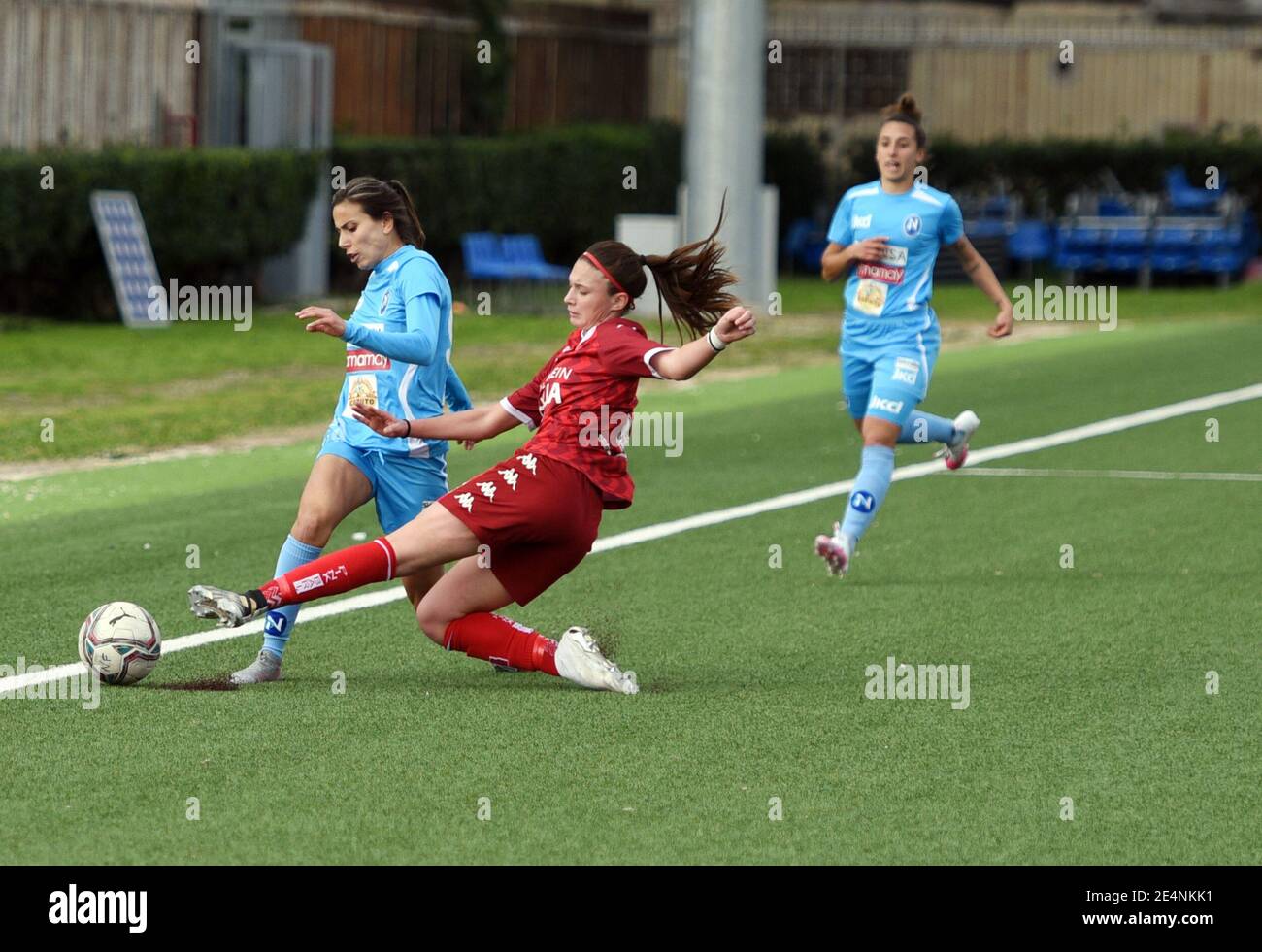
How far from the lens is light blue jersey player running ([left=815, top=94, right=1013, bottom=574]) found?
1046cm

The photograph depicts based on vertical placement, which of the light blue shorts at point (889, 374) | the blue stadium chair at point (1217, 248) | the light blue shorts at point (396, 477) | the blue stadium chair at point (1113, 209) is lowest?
the light blue shorts at point (396, 477)

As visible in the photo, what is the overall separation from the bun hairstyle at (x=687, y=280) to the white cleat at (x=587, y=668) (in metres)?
1.14

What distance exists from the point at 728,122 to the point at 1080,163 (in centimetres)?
1079

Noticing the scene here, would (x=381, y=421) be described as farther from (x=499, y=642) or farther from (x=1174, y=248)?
(x=1174, y=248)

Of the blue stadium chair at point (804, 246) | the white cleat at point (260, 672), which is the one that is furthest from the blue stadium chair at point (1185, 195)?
the white cleat at point (260, 672)

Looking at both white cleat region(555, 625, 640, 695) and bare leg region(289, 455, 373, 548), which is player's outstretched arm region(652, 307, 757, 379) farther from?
bare leg region(289, 455, 373, 548)

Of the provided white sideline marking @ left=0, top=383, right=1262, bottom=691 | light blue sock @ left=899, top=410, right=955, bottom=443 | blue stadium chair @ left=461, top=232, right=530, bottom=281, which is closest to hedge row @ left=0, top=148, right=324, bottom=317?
blue stadium chair @ left=461, top=232, right=530, bottom=281

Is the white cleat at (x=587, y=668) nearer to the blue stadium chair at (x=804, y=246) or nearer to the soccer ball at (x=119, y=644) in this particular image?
the soccer ball at (x=119, y=644)

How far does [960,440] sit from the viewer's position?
1148cm

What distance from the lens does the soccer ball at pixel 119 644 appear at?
7582 millimetres

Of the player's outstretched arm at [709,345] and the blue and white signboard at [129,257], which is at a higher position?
the blue and white signboard at [129,257]

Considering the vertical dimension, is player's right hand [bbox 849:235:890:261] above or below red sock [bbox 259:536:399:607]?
above

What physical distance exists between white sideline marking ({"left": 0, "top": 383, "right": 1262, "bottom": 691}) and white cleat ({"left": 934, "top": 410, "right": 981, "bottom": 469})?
119cm

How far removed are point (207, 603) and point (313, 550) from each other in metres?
0.75
